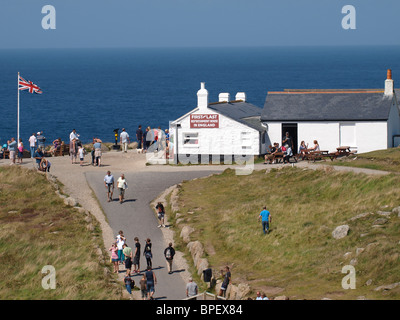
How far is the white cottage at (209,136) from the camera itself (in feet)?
166

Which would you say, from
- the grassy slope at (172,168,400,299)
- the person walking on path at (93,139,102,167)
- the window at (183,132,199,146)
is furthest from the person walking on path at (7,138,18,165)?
the grassy slope at (172,168,400,299)

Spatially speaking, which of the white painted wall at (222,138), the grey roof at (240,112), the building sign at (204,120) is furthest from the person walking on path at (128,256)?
the grey roof at (240,112)

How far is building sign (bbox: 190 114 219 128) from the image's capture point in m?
51.1

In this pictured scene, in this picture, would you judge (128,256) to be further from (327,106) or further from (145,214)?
(327,106)

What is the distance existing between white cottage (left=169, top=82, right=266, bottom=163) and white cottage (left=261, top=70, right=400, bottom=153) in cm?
165

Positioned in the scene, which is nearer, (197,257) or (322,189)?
(197,257)

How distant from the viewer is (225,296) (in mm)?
27875

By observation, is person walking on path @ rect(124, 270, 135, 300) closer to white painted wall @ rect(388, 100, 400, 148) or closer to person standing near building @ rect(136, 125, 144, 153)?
person standing near building @ rect(136, 125, 144, 153)

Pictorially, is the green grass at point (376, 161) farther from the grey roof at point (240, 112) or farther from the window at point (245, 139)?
the grey roof at point (240, 112)

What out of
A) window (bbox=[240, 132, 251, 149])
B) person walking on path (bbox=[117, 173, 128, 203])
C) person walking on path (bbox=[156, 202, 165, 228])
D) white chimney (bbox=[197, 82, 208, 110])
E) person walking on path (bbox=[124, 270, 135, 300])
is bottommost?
person walking on path (bbox=[124, 270, 135, 300])

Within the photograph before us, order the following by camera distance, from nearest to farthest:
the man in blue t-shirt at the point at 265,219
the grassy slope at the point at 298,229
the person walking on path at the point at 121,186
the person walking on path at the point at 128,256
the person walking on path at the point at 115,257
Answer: the grassy slope at the point at 298,229 < the person walking on path at the point at 128,256 < the person walking on path at the point at 115,257 < the man in blue t-shirt at the point at 265,219 < the person walking on path at the point at 121,186

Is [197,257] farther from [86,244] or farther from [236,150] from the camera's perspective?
[236,150]
